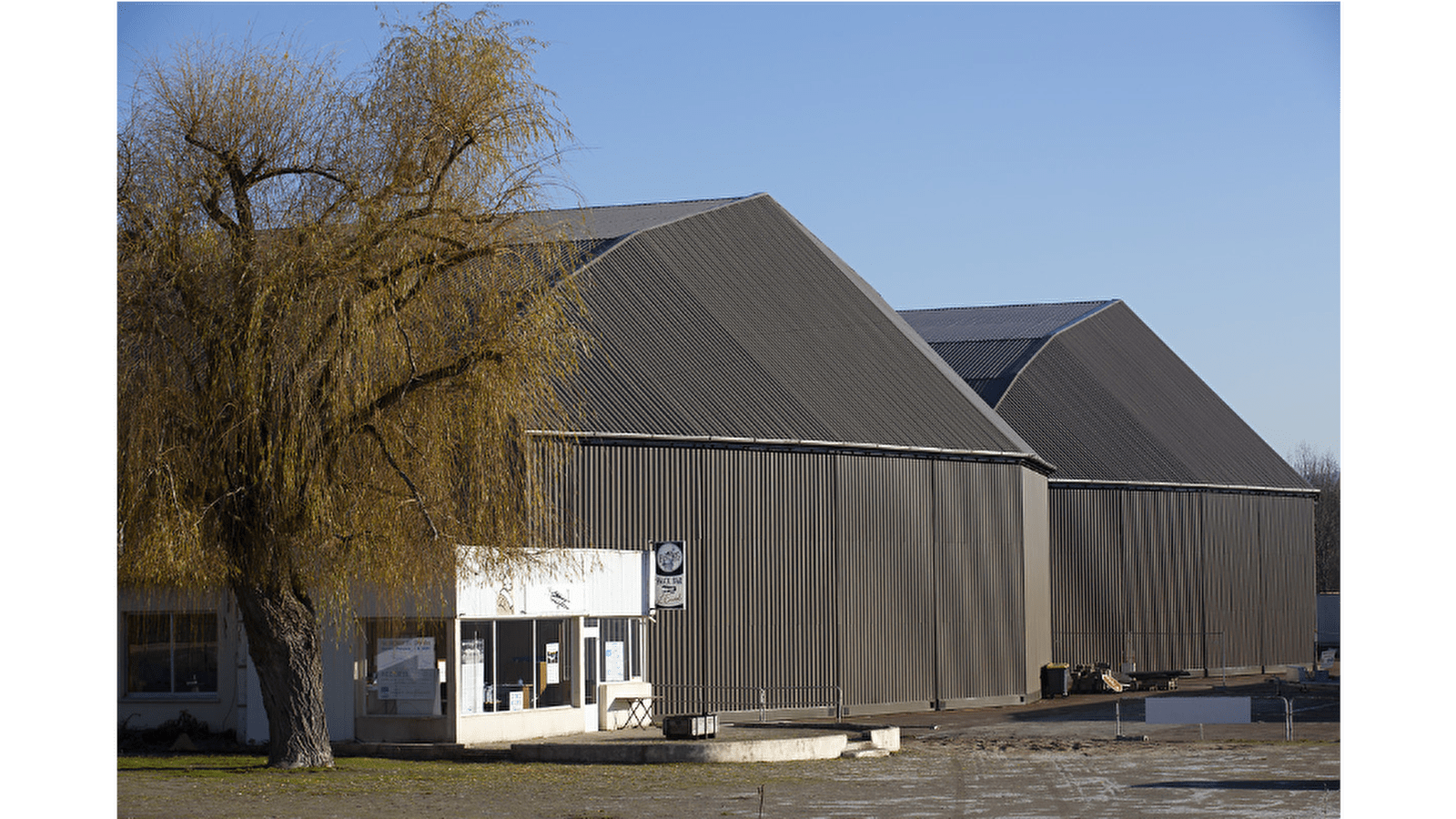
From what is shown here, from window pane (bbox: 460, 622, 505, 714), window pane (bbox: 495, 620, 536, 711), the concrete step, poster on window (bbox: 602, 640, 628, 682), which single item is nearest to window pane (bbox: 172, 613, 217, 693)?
window pane (bbox: 460, 622, 505, 714)

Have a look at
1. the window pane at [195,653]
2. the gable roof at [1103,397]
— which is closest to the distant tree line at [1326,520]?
the gable roof at [1103,397]

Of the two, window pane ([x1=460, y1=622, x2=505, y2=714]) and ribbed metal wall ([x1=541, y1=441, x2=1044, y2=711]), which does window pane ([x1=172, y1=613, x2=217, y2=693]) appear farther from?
ribbed metal wall ([x1=541, y1=441, x2=1044, y2=711])

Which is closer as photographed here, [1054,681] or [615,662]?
[615,662]

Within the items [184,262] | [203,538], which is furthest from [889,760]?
[184,262]

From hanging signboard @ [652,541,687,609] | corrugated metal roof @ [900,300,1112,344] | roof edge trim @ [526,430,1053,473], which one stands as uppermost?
corrugated metal roof @ [900,300,1112,344]

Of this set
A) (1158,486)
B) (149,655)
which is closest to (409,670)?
(149,655)

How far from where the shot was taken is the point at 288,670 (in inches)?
923

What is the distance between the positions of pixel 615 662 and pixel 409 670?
229 inches

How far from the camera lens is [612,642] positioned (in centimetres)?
3269

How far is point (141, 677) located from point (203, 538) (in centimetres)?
912

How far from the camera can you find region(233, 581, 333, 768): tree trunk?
76.6 feet

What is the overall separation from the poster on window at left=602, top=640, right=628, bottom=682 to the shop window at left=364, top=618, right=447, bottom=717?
5.04m

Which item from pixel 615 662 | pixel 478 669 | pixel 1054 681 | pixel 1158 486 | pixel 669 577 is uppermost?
pixel 1158 486

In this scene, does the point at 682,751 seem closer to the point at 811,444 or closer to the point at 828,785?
the point at 828,785
